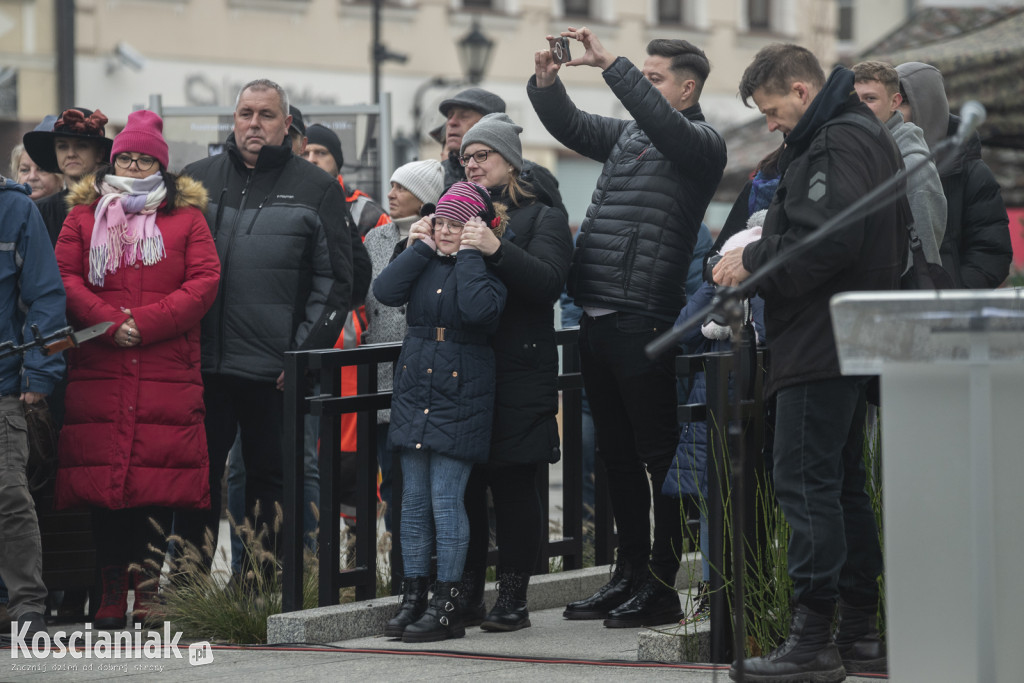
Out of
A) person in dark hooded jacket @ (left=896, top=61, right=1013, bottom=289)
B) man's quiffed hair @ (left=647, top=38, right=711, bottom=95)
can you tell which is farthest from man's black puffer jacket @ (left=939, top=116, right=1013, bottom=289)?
man's quiffed hair @ (left=647, top=38, right=711, bottom=95)

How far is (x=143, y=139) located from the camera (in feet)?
22.2

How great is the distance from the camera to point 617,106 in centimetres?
2745

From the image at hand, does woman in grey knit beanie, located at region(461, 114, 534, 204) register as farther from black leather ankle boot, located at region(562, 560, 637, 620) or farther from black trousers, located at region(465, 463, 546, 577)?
black leather ankle boot, located at region(562, 560, 637, 620)

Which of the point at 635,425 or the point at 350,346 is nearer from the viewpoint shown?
the point at 635,425

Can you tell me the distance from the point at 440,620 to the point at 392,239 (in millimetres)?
2437

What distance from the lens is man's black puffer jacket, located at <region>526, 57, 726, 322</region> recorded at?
597 centimetres

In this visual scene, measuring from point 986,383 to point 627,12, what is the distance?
25696 mm

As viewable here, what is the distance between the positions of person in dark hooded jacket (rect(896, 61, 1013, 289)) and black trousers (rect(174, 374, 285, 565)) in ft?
9.34

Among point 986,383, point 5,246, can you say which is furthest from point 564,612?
point 986,383

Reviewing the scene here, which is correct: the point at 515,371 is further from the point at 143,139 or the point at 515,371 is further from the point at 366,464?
the point at 143,139

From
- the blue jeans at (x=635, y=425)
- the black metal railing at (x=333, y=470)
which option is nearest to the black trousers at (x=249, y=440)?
the black metal railing at (x=333, y=470)

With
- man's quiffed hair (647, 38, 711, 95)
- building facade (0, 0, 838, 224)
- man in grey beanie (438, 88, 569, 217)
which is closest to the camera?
man's quiffed hair (647, 38, 711, 95)

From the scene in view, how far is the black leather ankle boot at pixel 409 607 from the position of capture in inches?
237

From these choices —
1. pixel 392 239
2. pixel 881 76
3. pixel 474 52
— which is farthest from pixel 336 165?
pixel 474 52
